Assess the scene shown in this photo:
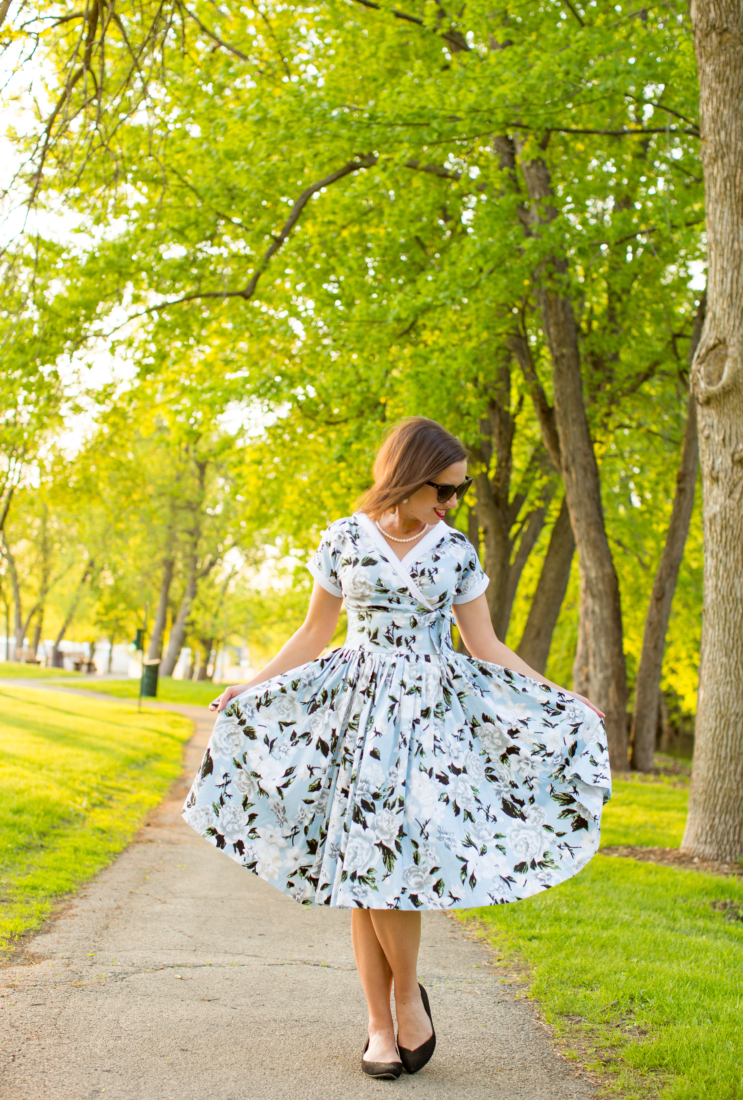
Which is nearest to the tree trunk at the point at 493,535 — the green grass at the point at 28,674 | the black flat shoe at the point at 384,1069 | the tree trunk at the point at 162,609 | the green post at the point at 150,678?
the green post at the point at 150,678

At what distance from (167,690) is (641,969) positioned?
2507 centimetres

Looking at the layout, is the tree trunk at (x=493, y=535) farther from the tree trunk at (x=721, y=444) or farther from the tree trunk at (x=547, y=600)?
the tree trunk at (x=721, y=444)

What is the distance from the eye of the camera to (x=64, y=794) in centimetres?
859

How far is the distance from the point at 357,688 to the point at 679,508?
42.3 feet

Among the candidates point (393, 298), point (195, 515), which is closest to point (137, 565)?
point (195, 515)

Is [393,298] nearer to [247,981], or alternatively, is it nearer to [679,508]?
[679,508]

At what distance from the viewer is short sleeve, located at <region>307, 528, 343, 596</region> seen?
3.69 m

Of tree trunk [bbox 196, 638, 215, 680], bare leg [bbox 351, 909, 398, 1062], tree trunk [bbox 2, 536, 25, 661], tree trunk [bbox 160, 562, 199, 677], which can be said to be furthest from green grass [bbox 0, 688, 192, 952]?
tree trunk [bbox 196, 638, 215, 680]

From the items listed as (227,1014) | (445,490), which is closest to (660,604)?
(445,490)

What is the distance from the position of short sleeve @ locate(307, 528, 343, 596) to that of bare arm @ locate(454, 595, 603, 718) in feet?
1.51

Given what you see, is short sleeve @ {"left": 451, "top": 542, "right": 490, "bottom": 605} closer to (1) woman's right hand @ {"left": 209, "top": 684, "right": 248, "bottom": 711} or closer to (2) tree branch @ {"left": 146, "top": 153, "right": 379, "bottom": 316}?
(1) woman's right hand @ {"left": 209, "top": 684, "right": 248, "bottom": 711}

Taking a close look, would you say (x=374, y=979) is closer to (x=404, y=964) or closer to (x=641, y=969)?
(x=404, y=964)

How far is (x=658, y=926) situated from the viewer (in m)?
5.57

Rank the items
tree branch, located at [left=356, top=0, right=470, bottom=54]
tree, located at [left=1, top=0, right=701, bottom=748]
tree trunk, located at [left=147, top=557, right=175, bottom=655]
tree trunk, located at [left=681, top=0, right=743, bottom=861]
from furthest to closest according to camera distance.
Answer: tree trunk, located at [left=147, top=557, right=175, bottom=655] → tree branch, located at [left=356, top=0, right=470, bottom=54] → tree, located at [left=1, top=0, right=701, bottom=748] → tree trunk, located at [left=681, top=0, right=743, bottom=861]
